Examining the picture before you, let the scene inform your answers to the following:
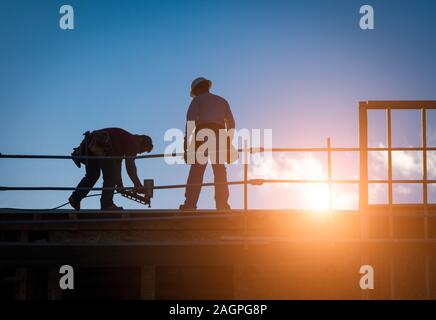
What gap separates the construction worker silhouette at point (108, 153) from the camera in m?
12.1

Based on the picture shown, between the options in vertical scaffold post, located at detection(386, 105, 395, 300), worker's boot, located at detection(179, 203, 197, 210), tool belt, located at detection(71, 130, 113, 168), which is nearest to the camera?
vertical scaffold post, located at detection(386, 105, 395, 300)

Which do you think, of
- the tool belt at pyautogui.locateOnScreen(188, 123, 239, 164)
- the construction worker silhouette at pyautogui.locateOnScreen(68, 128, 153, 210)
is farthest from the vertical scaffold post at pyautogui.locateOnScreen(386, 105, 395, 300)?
the construction worker silhouette at pyautogui.locateOnScreen(68, 128, 153, 210)

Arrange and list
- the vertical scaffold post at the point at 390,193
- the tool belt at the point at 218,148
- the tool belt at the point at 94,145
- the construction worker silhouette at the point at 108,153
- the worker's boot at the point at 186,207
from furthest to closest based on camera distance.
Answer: the tool belt at the point at 94,145 → the construction worker silhouette at the point at 108,153 → the worker's boot at the point at 186,207 → the tool belt at the point at 218,148 → the vertical scaffold post at the point at 390,193

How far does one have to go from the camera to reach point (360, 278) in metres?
9.63

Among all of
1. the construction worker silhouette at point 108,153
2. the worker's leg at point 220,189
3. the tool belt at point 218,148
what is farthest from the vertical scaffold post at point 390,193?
the construction worker silhouette at point 108,153

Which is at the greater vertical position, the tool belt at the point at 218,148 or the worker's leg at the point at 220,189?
the tool belt at the point at 218,148

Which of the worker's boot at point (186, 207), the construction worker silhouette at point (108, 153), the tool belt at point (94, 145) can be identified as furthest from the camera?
the tool belt at point (94, 145)

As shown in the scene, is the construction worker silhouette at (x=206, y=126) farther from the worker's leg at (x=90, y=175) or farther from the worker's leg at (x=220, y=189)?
the worker's leg at (x=90, y=175)

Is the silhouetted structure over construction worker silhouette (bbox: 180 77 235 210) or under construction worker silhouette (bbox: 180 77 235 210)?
under

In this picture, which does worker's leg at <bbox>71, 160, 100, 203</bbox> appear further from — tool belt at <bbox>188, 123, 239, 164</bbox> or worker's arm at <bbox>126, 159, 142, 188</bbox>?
tool belt at <bbox>188, 123, 239, 164</bbox>

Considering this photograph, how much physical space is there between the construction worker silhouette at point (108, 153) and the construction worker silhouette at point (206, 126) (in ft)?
4.58

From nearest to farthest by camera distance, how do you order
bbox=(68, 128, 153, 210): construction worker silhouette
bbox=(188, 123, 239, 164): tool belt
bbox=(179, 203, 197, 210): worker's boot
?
bbox=(188, 123, 239, 164): tool belt, bbox=(179, 203, 197, 210): worker's boot, bbox=(68, 128, 153, 210): construction worker silhouette

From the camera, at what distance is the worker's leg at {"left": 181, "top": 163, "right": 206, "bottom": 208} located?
1087 centimetres
